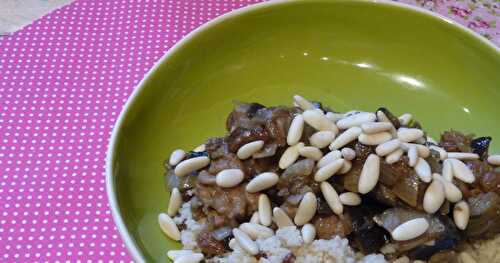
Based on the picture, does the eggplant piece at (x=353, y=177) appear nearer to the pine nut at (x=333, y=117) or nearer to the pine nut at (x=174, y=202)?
the pine nut at (x=333, y=117)

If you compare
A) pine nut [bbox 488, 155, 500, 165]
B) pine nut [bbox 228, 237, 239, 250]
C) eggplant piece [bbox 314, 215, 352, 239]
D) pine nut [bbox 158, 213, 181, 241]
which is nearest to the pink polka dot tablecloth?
pine nut [bbox 158, 213, 181, 241]

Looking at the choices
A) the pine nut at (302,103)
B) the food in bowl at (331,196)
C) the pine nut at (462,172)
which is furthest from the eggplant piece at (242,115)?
the pine nut at (462,172)

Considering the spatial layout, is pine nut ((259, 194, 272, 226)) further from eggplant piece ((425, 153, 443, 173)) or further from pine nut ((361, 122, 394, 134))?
eggplant piece ((425, 153, 443, 173))

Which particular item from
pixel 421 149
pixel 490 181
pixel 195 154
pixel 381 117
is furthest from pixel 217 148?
pixel 490 181

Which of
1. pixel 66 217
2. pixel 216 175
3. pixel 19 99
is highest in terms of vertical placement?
pixel 216 175

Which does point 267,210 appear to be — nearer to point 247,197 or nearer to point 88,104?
point 247,197

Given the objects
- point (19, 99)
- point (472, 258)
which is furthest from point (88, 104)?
point (472, 258)
